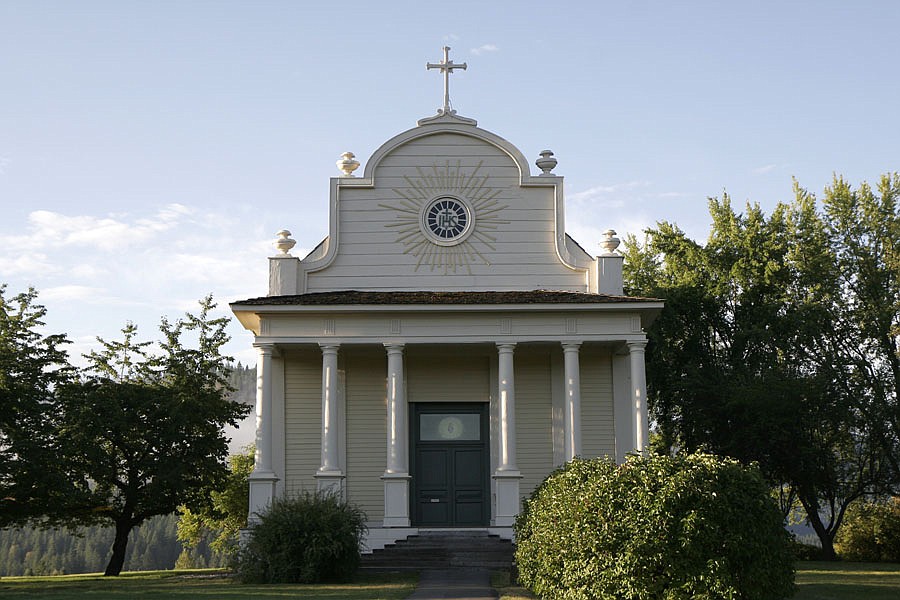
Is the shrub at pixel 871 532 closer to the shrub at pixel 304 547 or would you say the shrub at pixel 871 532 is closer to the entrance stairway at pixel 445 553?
the entrance stairway at pixel 445 553

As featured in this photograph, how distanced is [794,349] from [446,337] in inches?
478

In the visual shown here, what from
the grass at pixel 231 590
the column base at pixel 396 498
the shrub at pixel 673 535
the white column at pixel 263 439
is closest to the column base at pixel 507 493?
the column base at pixel 396 498

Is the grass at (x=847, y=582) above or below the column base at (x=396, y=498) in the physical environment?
below

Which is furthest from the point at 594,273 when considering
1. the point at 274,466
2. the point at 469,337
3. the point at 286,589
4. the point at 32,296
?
the point at 32,296

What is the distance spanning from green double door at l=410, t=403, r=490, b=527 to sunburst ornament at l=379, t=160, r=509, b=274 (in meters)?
3.59

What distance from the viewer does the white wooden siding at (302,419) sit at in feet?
77.3

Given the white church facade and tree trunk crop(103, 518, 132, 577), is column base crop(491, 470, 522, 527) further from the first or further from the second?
tree trunk crop(103, 518, 132, 577)

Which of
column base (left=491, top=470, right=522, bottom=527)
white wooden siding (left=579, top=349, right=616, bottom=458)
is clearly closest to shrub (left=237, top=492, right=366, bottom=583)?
column base (left=491, top=470, right=522, bottom=527)

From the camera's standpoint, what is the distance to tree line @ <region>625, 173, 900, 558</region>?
2786 centimetres

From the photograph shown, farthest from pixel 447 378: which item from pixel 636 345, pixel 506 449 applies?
pixel 636 345

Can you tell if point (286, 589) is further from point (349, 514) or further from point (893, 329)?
point (893, 329)

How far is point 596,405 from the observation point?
950 inches

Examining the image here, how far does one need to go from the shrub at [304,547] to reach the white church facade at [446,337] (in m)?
4.10

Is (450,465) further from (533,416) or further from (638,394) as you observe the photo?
(638,394)
